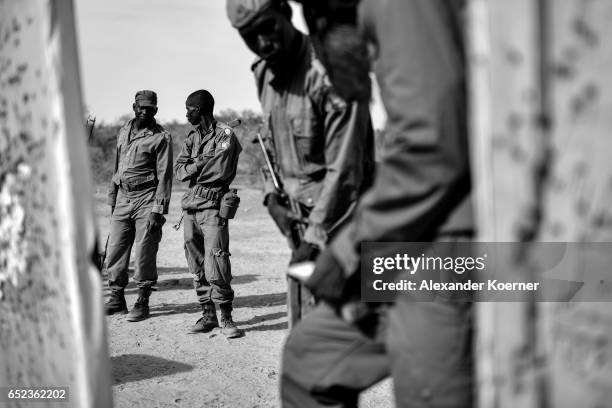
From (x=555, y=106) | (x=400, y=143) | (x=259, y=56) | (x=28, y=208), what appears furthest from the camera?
(x=259, y=56)

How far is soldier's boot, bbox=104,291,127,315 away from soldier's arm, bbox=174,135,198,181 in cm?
149

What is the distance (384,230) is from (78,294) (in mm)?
934

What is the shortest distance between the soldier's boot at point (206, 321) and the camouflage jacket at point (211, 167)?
38.1 inches

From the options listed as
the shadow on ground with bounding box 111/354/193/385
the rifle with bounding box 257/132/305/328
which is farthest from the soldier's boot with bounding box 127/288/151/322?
the rifle with bounding box 257/132/305/328

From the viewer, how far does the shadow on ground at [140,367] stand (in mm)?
5188

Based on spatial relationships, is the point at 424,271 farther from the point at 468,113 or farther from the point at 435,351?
the point at 468,113

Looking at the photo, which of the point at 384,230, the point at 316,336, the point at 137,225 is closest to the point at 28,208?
the point at 316,336

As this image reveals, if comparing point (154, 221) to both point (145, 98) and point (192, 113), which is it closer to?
point (192, 113)

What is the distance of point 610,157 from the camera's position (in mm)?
1499

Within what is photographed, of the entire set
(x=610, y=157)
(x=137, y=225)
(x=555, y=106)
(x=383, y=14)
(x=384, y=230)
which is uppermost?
(x=383, y=14)

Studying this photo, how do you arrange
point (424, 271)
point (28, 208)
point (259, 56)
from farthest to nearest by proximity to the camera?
point (259, 56) < point (28, 208) < point (424, 271)

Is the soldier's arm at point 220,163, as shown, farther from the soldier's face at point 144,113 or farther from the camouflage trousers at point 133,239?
the soldier's face at point 144,113

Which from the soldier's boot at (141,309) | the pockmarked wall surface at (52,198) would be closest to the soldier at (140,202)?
the soldier's boot at (141,309)

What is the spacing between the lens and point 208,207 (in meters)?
6.60
